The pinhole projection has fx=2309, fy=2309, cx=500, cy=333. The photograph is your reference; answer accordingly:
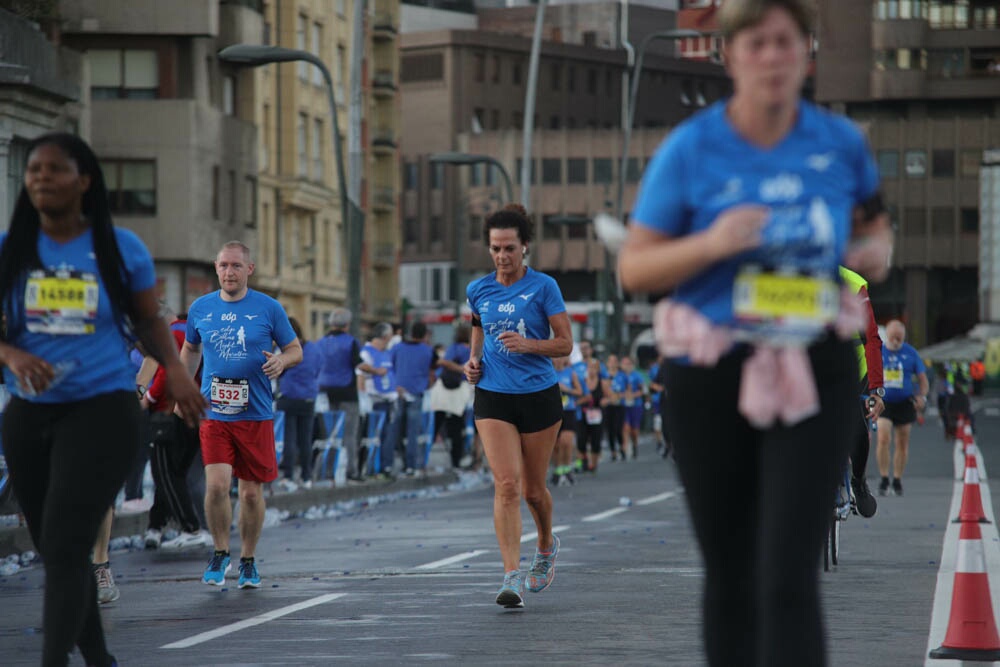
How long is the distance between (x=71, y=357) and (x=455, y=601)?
5123mm

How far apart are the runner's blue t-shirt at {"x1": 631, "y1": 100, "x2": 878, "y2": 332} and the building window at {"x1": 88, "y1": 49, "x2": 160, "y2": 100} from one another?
51.8 metres

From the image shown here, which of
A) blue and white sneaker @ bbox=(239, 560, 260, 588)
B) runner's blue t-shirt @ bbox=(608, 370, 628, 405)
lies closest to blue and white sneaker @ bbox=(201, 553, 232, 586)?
blue and white sneaker @ bbox=(239, 560, 260, 588)

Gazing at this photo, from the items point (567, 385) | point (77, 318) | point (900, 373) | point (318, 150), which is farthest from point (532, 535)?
point (318, 150)

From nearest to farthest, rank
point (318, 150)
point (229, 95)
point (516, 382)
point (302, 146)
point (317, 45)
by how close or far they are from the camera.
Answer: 1. point (516, 382)
2. point (229, 95)
3. point (302, 146)
4. point (317, 45)
5. point (318, 150)

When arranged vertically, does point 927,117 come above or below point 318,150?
above

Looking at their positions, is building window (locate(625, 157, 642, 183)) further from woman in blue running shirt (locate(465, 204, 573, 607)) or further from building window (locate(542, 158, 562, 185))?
woman in blue running shirt (locate(465, 204, 573, 607))

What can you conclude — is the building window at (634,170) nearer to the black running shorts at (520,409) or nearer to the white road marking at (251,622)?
the white road marking at (251,622)

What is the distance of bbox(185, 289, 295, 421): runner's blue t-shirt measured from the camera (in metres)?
12.7

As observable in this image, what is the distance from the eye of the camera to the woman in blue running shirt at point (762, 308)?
A: 16.8 feet

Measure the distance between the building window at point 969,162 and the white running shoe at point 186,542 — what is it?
101 meters

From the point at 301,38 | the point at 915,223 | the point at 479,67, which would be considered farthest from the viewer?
the point at 479,67

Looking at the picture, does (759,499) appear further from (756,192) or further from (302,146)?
(302,146)

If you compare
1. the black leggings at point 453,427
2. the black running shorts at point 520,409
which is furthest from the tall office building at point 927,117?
the black running shorts at point 520,409

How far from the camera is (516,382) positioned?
1144 cm
